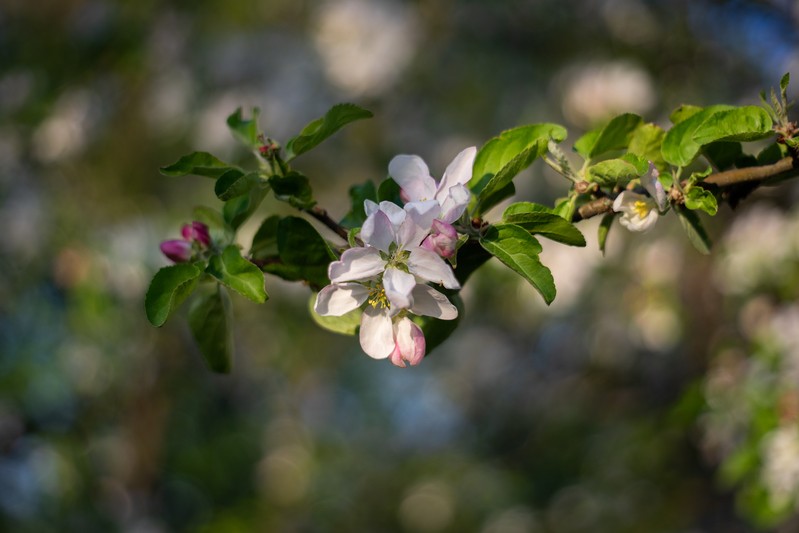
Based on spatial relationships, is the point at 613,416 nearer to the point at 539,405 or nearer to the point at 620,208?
the point at 539,405

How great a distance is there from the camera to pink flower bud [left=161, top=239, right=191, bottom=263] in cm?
77

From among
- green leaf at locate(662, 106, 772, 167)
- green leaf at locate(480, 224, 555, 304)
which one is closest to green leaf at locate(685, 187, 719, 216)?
green leaf at locate(662, 106, 772, 167)

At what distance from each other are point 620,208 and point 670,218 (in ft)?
8.57

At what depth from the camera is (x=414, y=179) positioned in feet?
2.26

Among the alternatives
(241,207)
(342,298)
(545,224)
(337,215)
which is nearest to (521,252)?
(545,224)

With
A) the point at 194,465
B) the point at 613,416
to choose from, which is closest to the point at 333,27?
the point at 613,416

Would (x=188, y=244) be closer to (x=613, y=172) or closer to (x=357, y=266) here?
(x=357, y=266)

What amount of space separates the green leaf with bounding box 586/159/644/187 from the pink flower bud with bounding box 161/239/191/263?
1.28ft

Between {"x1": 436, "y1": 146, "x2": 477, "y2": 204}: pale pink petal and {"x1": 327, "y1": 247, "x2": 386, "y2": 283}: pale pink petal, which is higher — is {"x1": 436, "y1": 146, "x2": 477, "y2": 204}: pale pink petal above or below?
above

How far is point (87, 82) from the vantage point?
3.42 m

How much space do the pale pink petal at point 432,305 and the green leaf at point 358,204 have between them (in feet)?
0.43

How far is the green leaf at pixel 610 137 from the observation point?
29.4 inches

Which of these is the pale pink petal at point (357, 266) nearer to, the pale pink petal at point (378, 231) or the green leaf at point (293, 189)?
the pale pink petal at point (378, 231)

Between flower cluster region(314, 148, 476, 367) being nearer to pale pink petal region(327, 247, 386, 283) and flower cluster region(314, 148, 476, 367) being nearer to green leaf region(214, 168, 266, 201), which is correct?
pale pink petal region(327, 247, 386, 283)
